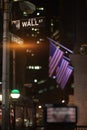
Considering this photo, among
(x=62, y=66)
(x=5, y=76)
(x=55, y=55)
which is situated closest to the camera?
(x=5, y=76)

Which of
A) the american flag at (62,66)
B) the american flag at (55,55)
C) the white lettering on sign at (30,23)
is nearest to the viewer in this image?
the white lettering on sign at (30,23)

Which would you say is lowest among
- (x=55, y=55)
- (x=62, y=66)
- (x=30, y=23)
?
(x=62, y=66)

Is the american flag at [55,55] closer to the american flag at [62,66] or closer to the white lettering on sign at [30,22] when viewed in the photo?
the american flag at [62,66]

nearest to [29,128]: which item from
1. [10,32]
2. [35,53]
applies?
[10,32]

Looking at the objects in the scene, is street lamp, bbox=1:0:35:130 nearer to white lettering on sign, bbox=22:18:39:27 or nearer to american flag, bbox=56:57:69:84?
→ white lettering on sign, bbox=22:18:39:27

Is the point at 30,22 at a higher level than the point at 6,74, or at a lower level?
higher

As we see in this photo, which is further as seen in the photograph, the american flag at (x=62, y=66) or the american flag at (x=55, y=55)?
the american flag at (x=62, y=66)

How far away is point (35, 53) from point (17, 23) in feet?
342

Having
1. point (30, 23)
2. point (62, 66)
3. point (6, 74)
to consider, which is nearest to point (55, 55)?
point (62, 66)

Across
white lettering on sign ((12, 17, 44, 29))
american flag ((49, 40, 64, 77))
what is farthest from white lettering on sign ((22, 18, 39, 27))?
american flag ((49, 40, 64, 77))

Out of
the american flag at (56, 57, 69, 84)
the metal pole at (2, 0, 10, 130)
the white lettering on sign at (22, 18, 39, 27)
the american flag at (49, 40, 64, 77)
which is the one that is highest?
the white lettering on sign at (22, 18, 39, 27)

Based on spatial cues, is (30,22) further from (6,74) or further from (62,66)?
(62,66)

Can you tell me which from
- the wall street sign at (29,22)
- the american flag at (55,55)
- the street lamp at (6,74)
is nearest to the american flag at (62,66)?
the american flag at (55,55)

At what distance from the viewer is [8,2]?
11.3 metres
